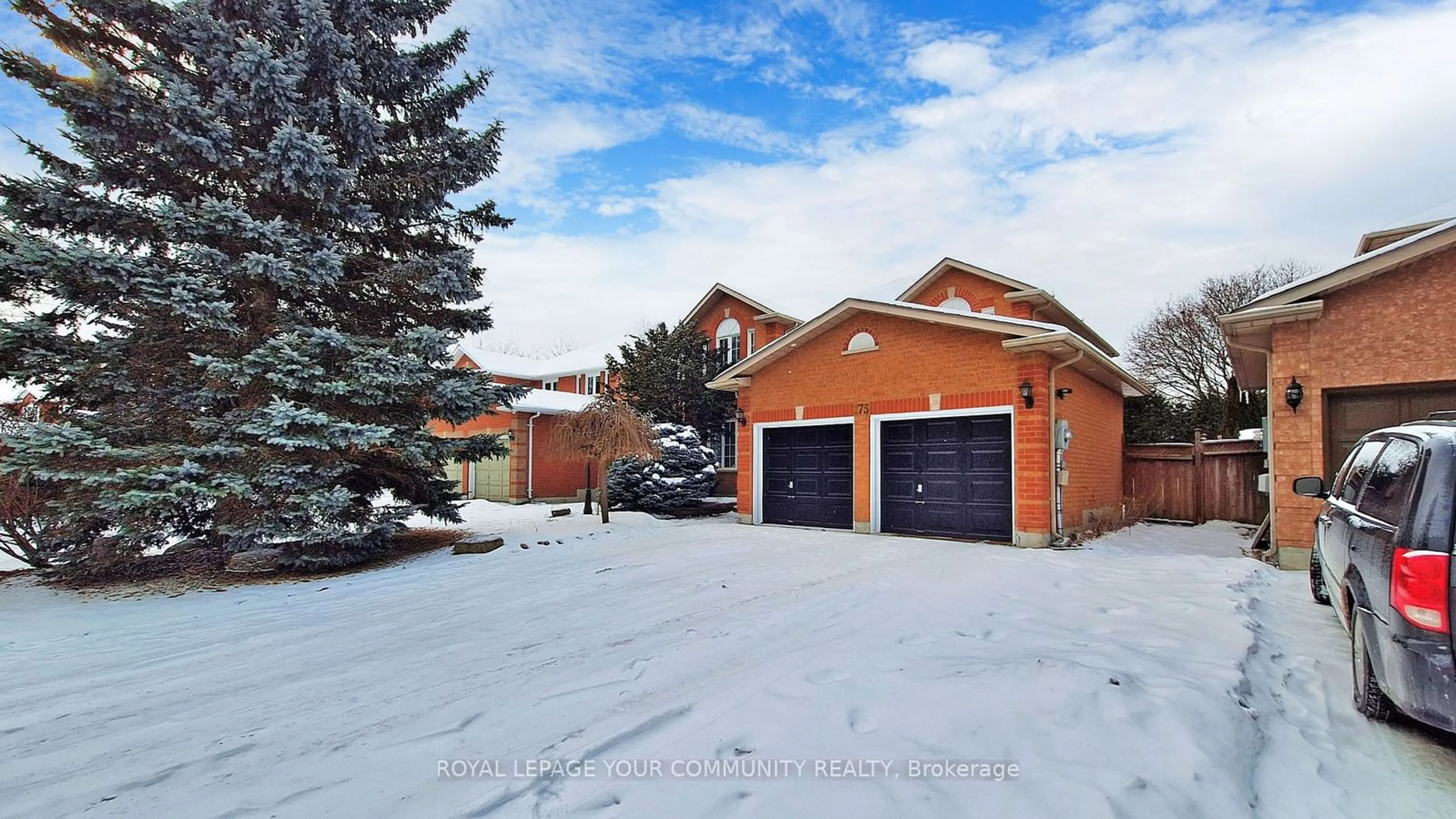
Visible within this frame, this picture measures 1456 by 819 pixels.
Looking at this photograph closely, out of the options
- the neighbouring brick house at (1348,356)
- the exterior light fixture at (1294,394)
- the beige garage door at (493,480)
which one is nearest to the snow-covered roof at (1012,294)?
the neighbouring brick house at (1348,356)

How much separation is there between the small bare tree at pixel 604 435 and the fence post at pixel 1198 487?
11.1 m

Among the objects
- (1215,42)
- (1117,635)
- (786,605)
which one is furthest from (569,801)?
(1215,42)

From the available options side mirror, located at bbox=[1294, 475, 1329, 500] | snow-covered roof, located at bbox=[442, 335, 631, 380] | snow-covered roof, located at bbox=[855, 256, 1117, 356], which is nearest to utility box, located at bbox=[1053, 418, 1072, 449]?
side mirror, located at bbox=[1294, 475, 1329, 500]

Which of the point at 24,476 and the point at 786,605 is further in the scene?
the point at 24,476

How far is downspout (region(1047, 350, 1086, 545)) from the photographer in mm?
9266

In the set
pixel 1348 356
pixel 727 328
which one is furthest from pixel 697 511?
pixel 1348 356

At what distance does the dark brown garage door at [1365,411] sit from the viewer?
265 inches

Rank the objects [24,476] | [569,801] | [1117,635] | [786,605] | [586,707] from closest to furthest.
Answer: [569,801] → [586,707] → [1117,635] → [786,605] → [24,476]

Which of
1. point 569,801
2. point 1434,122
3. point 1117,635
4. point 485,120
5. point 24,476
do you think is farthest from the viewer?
point 1434,122

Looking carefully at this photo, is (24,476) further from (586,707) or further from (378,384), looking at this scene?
(586,707)

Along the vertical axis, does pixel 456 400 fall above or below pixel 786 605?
above

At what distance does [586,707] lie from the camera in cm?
329

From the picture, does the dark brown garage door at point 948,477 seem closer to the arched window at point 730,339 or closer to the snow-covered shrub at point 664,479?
the snow-covered shrub at point 664,479

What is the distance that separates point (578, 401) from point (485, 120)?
12272 mm
